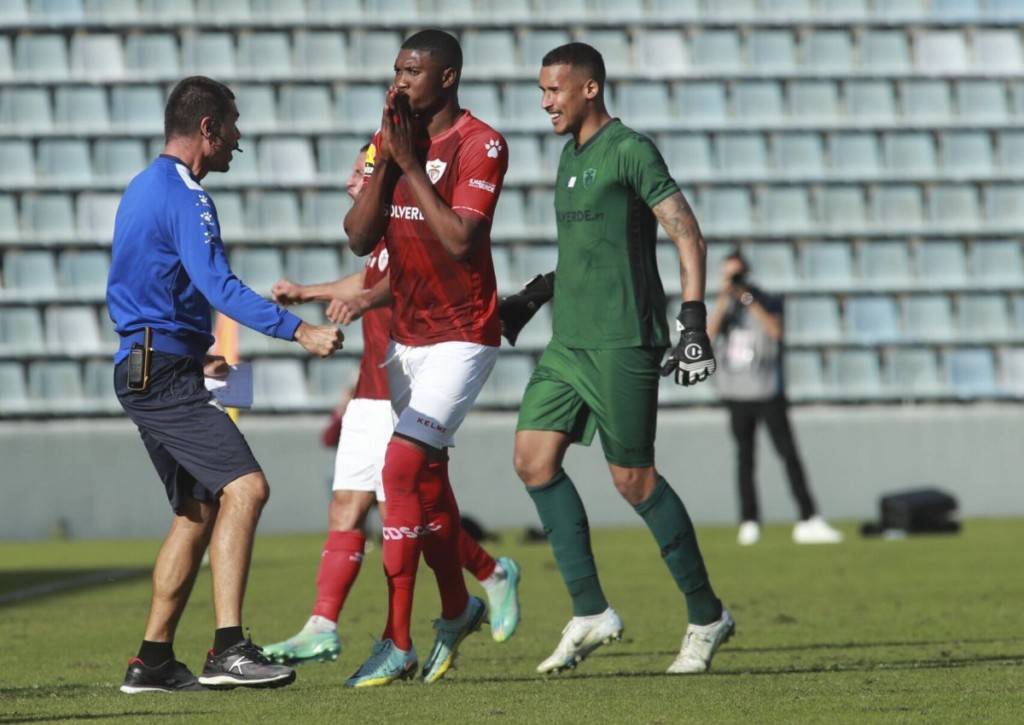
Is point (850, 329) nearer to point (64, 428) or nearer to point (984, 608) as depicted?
point (64, 428)

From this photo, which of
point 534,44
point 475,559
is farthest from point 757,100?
point 475,559

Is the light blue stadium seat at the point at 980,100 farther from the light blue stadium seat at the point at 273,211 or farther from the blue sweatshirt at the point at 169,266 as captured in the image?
the blue sweatshirt at the point at 169,266

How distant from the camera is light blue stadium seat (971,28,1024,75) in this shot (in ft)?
65.9

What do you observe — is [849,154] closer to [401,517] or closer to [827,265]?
[827,265]

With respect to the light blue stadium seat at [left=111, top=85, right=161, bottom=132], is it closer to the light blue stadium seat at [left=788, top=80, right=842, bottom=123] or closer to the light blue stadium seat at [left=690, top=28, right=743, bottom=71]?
the light blue stadium seat at [left=690, top=28, right=743, bottom=71]

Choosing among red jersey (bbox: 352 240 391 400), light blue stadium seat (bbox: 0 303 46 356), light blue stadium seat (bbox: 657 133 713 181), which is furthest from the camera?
light blue stadium seat (bbox: 657 133 713 181)

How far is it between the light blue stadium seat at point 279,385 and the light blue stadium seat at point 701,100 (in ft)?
16.0

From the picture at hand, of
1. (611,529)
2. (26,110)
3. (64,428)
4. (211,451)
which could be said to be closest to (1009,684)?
(211,451)

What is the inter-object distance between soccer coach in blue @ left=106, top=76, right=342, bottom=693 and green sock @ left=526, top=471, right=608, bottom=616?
3.74 feet

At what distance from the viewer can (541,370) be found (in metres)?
6.27

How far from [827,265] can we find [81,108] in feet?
26.2

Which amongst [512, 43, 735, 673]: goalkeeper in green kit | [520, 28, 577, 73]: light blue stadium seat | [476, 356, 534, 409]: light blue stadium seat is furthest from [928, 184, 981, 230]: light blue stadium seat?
[512, 43, 735, 673]: goalkeeper in green kit

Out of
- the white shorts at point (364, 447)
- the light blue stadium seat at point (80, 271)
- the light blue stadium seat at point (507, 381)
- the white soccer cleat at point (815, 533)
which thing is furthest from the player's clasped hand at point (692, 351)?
the light blue stadium seat at point (80, 271)

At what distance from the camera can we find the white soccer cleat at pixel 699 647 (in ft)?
19.6
